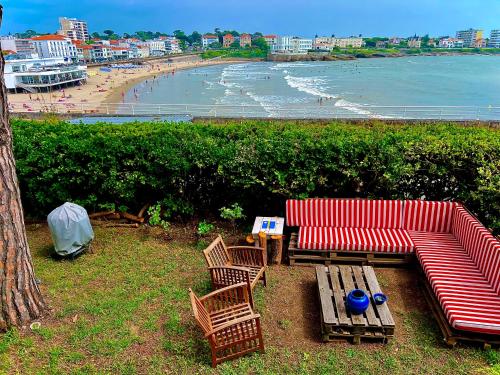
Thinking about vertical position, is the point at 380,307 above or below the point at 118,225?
above


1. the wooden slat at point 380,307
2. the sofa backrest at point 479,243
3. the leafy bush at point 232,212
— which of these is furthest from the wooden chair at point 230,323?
the sofa backrest at point 479,243

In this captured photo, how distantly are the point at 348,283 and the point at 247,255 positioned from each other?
5.54ft

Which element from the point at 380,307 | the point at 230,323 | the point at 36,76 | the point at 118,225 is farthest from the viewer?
the point at 36,76

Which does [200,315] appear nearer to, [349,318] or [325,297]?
[325,297]

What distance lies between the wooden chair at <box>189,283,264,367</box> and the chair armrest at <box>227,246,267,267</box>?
106cm

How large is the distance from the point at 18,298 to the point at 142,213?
139 inches

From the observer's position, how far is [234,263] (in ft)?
20.7

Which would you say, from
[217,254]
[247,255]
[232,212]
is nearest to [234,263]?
[247,255]

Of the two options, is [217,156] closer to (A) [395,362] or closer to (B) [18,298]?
(B) [18,298]

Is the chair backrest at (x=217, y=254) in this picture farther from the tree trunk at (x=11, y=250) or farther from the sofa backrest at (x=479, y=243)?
the sofa backrest at (x=479, y=243)

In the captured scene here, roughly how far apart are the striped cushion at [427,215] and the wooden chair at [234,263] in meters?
2.91

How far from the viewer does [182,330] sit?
512 cm

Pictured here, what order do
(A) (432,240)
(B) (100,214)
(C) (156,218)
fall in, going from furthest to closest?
1. (B) (100,214)
2. (C) (156,218)
3. (A) (432,240)

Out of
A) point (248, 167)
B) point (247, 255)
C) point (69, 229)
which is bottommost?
point (247, 255)
